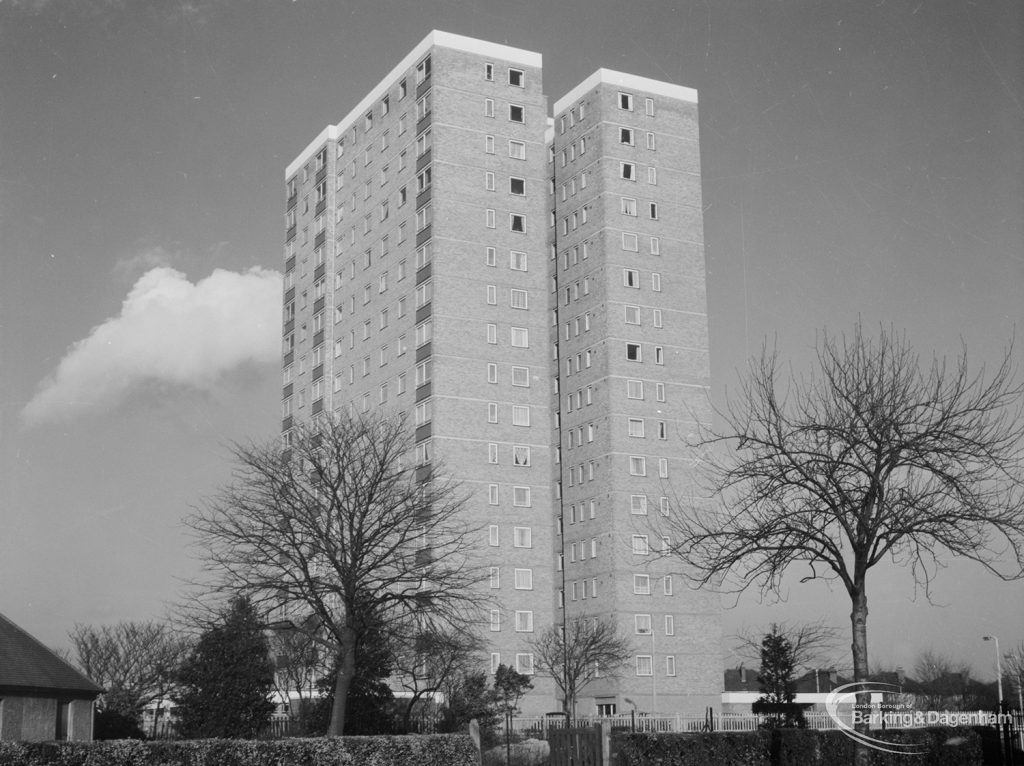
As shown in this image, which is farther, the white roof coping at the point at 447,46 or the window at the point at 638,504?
the white roof coping at the point at 447,46

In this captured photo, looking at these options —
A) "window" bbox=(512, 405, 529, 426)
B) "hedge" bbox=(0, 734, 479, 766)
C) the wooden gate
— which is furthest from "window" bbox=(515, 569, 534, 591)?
"hedge" bbox=(0, 734, 479, 766)

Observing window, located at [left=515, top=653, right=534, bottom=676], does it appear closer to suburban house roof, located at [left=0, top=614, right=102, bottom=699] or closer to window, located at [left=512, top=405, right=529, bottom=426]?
window, located at [left=512, top=405, right=529, bottom=426]

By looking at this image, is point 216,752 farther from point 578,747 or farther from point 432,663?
point 432,663

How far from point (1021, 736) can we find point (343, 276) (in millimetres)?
72550

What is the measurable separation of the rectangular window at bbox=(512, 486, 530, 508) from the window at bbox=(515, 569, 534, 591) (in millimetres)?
4394

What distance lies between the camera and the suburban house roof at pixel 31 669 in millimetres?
44094

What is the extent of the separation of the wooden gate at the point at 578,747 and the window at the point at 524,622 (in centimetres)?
5002

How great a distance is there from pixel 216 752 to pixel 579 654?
50.7 metres

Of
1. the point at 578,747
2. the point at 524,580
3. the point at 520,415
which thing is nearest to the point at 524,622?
the point at 524,580

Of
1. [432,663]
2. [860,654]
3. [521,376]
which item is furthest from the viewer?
[521,376]

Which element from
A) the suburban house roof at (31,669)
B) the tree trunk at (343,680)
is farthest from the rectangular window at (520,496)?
the suburban house roof at (31,669)

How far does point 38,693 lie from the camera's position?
45000 mm

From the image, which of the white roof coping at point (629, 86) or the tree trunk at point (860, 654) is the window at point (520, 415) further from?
the tree trunk at point (860, 654)

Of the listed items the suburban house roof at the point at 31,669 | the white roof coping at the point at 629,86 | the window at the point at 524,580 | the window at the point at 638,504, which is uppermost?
the white roof coping at the point at 629,86
